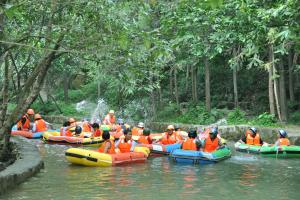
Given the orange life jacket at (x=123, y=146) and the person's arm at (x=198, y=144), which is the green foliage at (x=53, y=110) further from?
the person's arm at (x=198, y=144)

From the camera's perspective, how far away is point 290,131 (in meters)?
19.8

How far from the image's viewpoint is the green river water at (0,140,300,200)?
33.9 feet

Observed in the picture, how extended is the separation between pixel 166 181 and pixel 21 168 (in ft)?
11.4

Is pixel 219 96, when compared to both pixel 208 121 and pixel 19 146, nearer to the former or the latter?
pixel 208 121

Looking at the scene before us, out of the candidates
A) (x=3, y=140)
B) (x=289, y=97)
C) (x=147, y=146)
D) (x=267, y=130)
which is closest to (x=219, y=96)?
(x=289, y=97)

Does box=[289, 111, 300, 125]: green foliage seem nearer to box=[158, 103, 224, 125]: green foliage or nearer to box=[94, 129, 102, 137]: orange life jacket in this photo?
box=[158, 103, 224, 125]: green foliage

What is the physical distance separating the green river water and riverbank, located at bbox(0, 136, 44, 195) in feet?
0.55

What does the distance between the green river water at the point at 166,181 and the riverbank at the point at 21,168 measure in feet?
0.55

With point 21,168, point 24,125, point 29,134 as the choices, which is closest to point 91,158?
point 21,168

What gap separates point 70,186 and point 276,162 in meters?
7.68

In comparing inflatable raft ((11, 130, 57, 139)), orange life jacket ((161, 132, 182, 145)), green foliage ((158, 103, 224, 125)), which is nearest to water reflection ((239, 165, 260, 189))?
orange life jacket ((161, 132, 182, 145))

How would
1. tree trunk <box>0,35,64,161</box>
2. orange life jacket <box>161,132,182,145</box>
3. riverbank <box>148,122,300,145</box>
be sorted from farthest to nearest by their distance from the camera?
1. riverbank <box>148,122,300,145</box>
2. orange life jacket <box>161,132,182,145</box>
3. tree trunk <box>0,35,64,161</box>

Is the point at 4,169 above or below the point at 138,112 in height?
below

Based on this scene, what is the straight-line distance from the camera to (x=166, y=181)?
12195 millimetres
